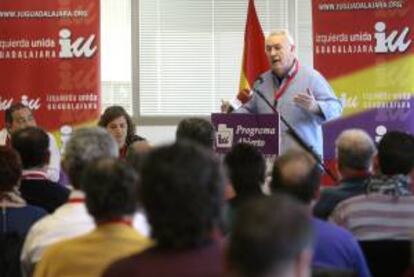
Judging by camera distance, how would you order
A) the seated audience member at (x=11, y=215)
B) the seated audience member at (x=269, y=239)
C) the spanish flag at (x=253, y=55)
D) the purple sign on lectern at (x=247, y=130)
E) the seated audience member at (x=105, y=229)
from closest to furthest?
1. the seated audience member at (x=269, y=239)
2. the seated audience member at (x=105, y=229)
3. the seated audience member at (x=11, y=215)
4. the purple sign on lectern at (x=247, y=130)
5. the spanish flag at (x=253, y=55)

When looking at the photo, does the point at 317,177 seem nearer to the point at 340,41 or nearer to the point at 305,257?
the point at 305,257

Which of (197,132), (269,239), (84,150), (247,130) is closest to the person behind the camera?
(269,239)

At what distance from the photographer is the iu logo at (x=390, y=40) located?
6.80 m

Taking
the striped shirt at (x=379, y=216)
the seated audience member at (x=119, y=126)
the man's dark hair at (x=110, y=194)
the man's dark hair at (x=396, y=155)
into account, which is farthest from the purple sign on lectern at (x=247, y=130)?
the man's dark hair at (x=110, y=194)

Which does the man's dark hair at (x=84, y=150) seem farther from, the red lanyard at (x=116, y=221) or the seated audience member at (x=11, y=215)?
the red lanyard at (x=116, y=221)

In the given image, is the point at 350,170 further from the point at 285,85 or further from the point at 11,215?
the point at 285,85

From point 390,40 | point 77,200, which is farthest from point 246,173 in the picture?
point 390,40

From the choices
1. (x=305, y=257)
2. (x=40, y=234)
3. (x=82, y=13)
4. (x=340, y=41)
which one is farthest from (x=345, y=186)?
(x=82, y=13)

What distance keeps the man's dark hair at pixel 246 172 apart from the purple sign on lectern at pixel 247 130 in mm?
1506

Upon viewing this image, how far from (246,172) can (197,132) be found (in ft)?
3.03

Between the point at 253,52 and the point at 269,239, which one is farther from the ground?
the point at 253,52

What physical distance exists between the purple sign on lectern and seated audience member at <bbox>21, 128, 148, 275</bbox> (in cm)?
187

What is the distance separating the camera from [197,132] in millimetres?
4191

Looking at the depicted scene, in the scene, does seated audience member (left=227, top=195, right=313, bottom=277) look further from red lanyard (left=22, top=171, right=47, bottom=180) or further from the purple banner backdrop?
the purple banner backdrop
